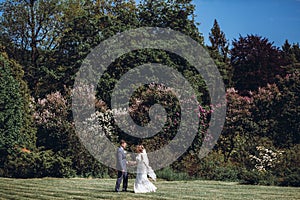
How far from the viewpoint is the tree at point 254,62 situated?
123ft

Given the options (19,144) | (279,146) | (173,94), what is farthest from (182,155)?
(19,144)

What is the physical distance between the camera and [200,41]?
3253cm

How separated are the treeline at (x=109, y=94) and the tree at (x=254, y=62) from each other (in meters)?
0.07

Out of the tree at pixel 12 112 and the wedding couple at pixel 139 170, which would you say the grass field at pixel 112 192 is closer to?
the wedding couple at pixel 139 170

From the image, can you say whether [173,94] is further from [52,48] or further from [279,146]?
[52,48]

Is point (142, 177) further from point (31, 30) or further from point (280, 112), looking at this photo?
point (31, 30)

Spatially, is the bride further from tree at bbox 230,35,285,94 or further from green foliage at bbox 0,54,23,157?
tree at bbox 230,35,285,94

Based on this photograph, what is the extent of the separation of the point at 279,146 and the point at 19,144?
41.6ft

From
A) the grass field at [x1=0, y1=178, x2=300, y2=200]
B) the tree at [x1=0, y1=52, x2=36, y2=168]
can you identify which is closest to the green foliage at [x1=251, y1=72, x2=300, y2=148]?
the grass field at [x1=0, y1=178, x2=300, y2=200]

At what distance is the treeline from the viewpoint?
22.6m

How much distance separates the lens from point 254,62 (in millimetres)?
38562

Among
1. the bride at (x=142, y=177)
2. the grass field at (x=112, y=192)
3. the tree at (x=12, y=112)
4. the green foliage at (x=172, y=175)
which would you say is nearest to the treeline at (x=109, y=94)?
the tree at (x=12, y=112)

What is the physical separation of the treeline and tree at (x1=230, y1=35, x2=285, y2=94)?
2.8 inches

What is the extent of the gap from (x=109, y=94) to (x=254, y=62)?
13.6m
